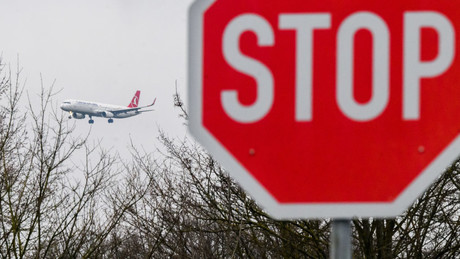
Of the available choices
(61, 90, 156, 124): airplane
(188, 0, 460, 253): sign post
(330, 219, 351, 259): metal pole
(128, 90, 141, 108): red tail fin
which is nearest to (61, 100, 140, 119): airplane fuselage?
(61, 90, 156, 124): airplane

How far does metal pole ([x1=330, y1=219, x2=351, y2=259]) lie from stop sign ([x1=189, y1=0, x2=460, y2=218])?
0.04m

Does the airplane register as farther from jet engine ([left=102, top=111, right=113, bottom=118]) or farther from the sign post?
the sign post

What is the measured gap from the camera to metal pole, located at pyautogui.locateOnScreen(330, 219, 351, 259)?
1991mm

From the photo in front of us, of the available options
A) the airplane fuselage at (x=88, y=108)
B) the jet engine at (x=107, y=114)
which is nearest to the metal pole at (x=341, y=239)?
the jet engine at (x=107, y=114)

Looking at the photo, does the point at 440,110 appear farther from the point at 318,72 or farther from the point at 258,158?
the point at 258,158

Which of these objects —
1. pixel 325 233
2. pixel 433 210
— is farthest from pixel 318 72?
pixel 325 233

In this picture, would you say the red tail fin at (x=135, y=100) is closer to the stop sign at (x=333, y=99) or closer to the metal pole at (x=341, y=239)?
the stop sign at (x=333, y=99)

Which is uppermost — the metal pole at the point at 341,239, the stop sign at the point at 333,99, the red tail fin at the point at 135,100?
the red tail fin at the point at 135,100

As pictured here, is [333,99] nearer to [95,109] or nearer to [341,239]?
[341,239]

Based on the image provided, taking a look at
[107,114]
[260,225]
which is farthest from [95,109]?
[260,225]

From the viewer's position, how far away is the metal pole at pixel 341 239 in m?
1.99

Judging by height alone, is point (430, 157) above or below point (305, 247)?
below

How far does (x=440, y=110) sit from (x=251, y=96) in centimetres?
42

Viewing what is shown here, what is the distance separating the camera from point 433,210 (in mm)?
14078
